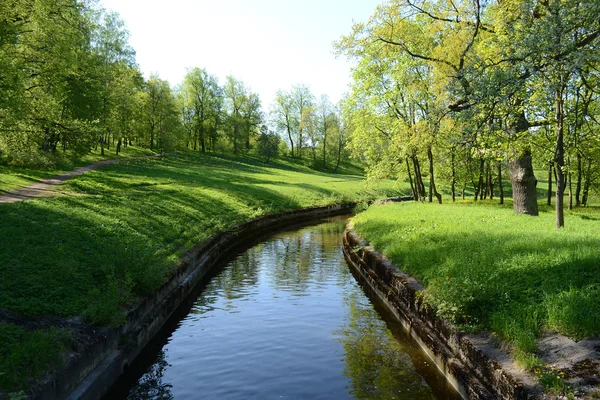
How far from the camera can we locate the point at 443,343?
7.93 meters

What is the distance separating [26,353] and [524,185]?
739 inches

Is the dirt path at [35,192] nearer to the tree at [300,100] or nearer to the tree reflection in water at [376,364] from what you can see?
the tree reflection in water at [376,364]

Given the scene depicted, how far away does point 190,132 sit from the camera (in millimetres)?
77750

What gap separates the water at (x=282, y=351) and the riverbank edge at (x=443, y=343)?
33 centimetres

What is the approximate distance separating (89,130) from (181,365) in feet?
45.9

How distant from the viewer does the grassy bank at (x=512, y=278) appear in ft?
21.1

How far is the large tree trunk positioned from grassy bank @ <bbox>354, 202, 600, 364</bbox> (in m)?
5.27

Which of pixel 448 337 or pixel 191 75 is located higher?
pixel 191 75

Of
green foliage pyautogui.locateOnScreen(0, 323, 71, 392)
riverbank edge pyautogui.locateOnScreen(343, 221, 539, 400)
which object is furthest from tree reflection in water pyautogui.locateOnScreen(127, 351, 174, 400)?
riverbank edge pyautogui.locateOnScreen(343, 221, 539, 400)

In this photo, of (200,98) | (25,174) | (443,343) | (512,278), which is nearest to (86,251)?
(443,343)

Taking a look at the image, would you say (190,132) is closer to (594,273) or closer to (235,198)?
(235,198)

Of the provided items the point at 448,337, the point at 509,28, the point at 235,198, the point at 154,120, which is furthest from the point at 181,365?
the point at 154,120

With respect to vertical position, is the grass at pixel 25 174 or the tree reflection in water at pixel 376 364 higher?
the grass at pixel 25 174

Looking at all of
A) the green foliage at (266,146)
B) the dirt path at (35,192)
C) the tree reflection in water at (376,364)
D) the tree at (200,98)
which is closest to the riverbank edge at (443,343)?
the tree reflection in water at (376,364)
